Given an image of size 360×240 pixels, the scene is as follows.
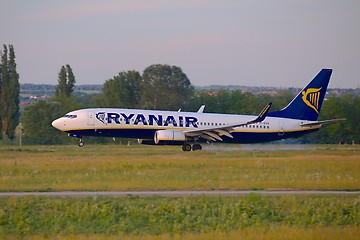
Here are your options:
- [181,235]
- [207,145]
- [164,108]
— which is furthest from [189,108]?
[181,235]

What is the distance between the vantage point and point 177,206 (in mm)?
21125

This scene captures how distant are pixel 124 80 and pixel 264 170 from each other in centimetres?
5980

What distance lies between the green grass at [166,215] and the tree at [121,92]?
66530mm

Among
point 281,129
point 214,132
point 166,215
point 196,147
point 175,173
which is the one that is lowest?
point 166,215

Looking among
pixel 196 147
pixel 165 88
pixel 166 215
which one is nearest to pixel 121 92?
pixel 165 88

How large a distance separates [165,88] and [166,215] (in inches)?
2922

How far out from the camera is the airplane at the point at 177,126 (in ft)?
157

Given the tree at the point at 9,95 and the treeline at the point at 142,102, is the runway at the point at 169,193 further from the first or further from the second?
the tree at the point at 9,95

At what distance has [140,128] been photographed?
1884 inches

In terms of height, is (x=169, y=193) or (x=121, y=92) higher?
(x=121, y=92)

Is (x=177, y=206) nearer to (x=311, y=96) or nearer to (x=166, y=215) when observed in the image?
(x=166, y=215)

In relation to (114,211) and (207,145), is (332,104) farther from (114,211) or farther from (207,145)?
(114,211)

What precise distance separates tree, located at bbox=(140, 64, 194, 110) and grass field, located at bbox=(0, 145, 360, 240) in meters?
55.3

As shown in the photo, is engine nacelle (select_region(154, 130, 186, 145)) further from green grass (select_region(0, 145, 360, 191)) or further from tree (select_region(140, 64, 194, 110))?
tree (select_region(140, 64, 194, 110))
